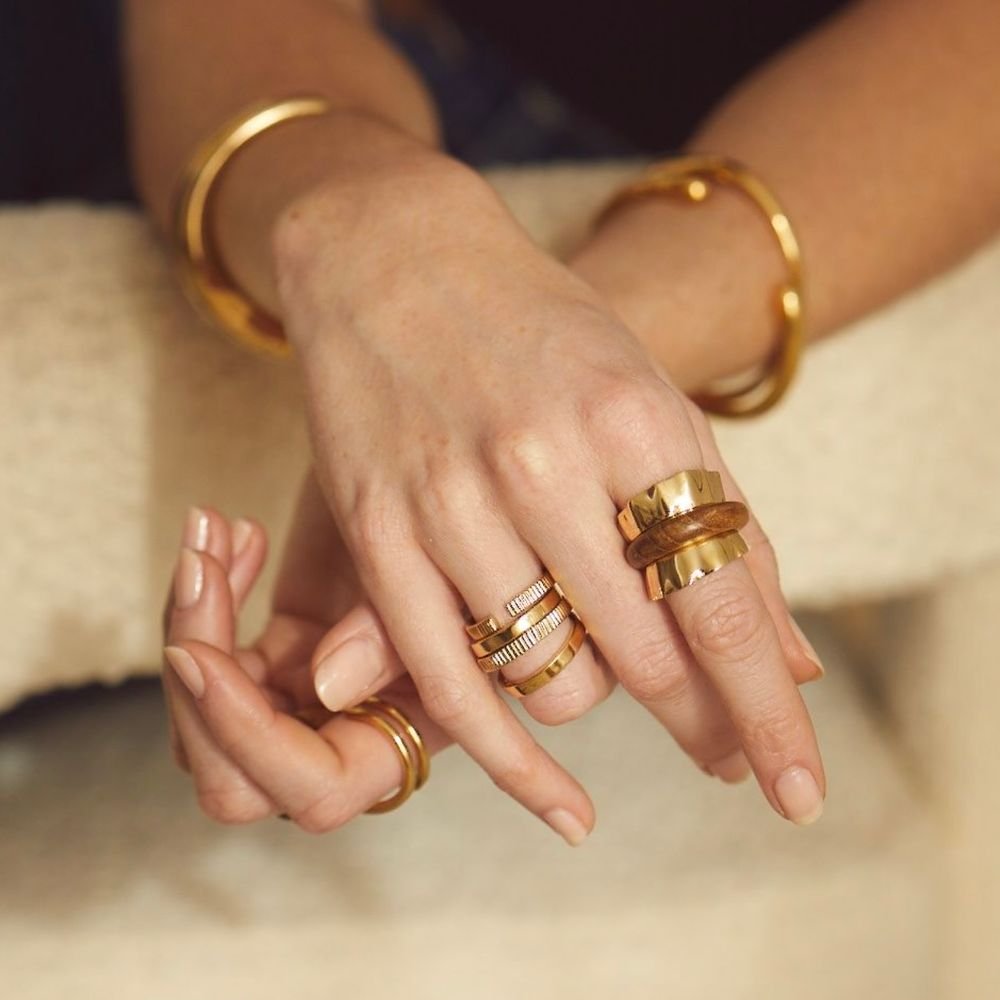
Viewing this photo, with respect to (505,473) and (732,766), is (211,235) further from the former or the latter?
(732,766)

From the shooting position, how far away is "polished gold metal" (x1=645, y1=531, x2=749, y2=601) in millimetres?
431

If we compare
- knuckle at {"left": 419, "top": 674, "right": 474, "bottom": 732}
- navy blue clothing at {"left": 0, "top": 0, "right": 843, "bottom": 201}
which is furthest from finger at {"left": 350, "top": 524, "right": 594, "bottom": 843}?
navy blue clothing at {"left": 0, "top": 0, "right": 843, "bottom": 201}

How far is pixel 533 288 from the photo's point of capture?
473mm

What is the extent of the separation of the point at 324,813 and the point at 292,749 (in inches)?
1.5

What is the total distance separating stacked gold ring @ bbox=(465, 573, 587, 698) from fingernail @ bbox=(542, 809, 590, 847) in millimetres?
65

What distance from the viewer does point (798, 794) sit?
463 millimetres

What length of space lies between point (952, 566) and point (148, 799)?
1.92 ft

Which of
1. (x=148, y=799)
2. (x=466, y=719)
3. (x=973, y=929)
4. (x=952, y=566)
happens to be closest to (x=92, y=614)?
(x=148, y=799)

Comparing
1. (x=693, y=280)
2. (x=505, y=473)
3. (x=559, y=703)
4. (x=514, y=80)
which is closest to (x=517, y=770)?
(x=559, y=703)

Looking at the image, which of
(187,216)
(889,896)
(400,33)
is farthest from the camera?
(400,33)

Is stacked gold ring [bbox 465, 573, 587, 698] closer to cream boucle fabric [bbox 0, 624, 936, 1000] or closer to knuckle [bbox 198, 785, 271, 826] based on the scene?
knuckle [bbox 198, 785, 271, 826]

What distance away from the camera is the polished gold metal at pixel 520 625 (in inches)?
17.9

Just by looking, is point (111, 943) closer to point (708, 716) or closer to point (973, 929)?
point (708, 716)

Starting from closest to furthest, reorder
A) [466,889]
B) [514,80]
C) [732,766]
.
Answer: [732,766]
[466,889]
[514,80]
